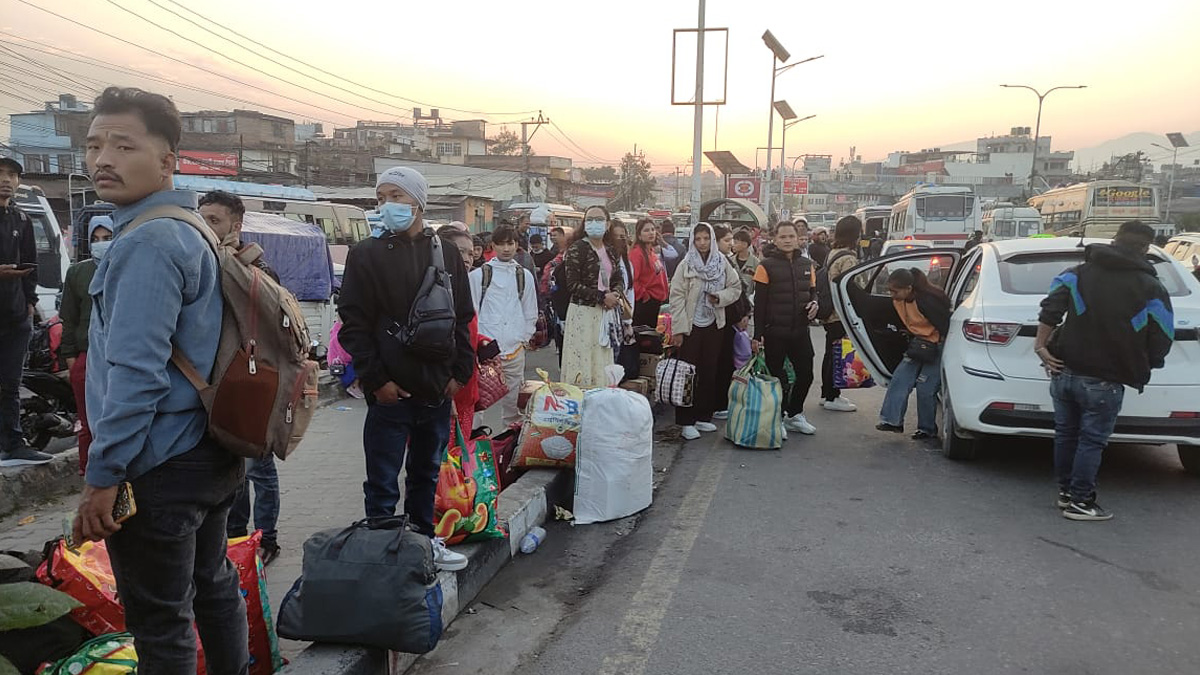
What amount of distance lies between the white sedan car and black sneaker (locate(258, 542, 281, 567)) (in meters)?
4.54

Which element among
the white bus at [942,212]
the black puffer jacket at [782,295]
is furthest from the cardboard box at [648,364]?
the white bus at [942,212]

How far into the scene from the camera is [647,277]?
7953 millimetres

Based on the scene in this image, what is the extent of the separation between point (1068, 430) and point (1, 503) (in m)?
6.59

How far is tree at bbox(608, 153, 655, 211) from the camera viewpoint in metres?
85.8

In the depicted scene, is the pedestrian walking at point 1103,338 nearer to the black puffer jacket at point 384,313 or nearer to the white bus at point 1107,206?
the black puffer jacket at point 384,313

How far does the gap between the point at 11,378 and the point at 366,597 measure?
3.97 meters

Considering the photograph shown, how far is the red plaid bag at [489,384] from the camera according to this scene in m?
5.61

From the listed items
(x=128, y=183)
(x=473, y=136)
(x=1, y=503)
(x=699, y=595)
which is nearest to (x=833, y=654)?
(x=699, y=595)

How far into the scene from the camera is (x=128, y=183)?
7.20 ft

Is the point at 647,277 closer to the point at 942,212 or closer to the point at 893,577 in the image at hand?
the point at 893,577

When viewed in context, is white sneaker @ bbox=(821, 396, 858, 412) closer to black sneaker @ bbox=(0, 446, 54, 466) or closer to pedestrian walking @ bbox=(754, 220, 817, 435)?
pedestrian walking @ bbox=(754, 220, 817, 435)

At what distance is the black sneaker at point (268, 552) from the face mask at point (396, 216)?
Answer: 1894 millimetres

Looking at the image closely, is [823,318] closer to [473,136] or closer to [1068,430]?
[1068,430]

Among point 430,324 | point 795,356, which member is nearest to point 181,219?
point 430,324
